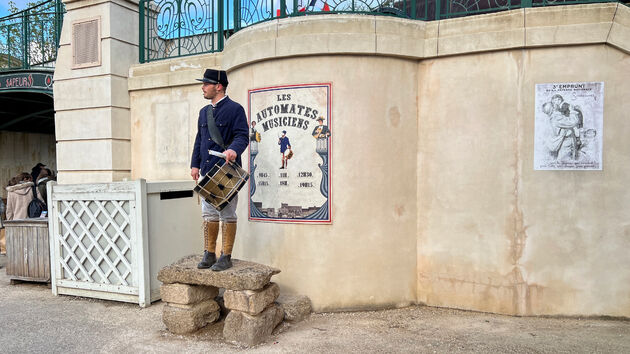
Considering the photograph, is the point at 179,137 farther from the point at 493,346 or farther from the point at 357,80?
the point at 493,346

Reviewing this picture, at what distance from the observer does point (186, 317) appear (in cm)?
456

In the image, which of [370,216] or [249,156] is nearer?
[370,216]

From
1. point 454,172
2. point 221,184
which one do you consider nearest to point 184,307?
point 221,184

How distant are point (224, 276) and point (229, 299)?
0.23 meters

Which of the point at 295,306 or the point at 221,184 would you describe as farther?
the point at 295,306

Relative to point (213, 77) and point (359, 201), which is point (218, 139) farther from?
point (359, 201)

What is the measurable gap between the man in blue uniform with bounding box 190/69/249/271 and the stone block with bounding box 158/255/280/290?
0.10 meters

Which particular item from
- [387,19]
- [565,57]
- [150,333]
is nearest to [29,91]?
[150,333]

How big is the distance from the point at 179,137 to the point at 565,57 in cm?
564

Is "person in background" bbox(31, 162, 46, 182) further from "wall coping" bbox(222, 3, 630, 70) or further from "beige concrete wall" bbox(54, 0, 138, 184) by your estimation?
"wall coping" bbox(222, 3, 630, 70)

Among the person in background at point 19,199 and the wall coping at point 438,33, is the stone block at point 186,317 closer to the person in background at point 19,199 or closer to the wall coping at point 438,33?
the wall coping at point 438,33

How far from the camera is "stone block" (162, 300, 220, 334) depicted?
4566 mm

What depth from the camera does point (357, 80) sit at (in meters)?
5.31

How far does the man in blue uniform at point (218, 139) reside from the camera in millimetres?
4562
